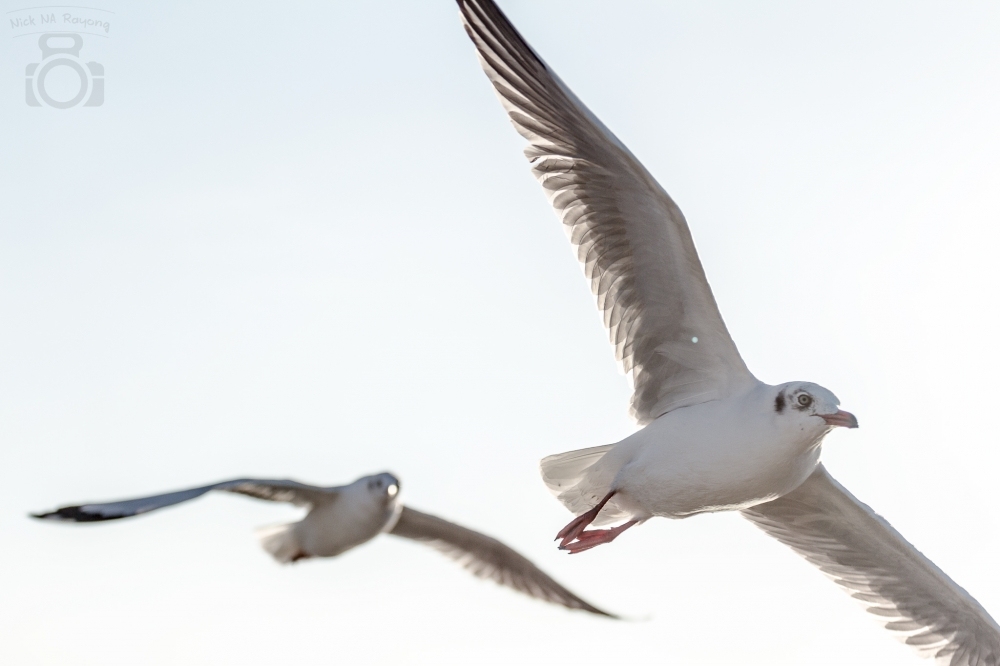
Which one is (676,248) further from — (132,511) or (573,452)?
(132,511)

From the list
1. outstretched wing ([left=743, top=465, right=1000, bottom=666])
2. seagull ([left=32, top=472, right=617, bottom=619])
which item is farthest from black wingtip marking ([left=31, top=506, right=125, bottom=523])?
outstretched wing ([left=743, top=465, right=1000, bottom=666])

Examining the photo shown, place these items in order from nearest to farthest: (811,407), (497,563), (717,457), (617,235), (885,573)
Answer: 1. (811,407)
2. (717,457)
3. (617,235)
4. (885,573)
5. (497,563)

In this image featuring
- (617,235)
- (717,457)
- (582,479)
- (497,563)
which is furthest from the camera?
(497,563)

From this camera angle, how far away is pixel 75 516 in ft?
17.7

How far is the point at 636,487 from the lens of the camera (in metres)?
6.91

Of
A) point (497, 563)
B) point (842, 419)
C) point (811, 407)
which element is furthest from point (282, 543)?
point (842, 419)

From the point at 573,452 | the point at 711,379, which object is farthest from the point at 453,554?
the point at 711,379

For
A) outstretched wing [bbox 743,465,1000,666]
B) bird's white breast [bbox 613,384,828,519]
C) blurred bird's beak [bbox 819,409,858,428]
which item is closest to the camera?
blurred bird's beak [bbox 819,409,858,428]

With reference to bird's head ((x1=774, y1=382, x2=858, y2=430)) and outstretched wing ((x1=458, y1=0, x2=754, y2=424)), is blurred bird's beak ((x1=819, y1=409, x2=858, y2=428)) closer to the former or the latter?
bird's head ((x1=774, y1=382, x2=858, y2=430))

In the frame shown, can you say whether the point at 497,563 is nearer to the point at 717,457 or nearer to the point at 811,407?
the point at 717,457

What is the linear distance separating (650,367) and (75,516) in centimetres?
345

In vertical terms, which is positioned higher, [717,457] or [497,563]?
[717,457]

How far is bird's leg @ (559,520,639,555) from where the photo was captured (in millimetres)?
7305

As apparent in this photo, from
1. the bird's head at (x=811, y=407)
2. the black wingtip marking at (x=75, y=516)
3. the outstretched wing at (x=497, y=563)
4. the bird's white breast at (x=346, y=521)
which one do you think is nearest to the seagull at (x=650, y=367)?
the bird's head at (x=811, y=407)
